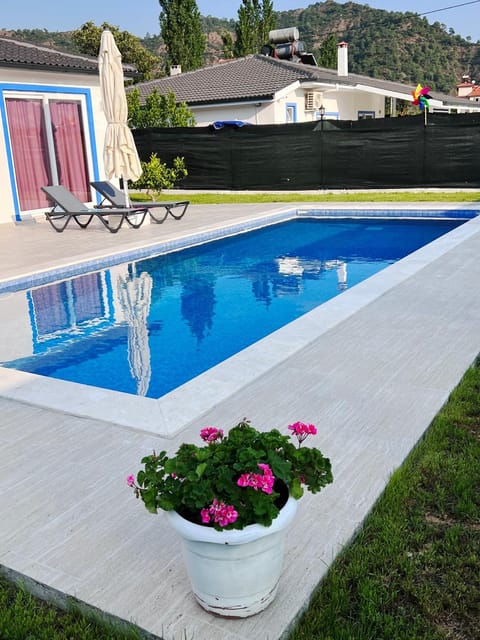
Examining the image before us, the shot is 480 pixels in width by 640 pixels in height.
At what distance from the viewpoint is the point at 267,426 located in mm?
3588

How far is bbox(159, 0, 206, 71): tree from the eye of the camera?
3725cm

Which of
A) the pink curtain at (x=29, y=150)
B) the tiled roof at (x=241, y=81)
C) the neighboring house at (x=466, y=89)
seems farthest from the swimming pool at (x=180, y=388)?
the neighboring house at (x=466, y=89)

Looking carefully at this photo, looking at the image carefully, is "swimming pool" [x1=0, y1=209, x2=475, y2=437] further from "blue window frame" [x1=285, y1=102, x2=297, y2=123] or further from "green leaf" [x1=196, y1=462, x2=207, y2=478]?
"blue window frame" [x1=285, y1=102, x2=297, y2=123]

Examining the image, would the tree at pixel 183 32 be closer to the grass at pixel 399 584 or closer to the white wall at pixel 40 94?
the white wall at pixel 40 94

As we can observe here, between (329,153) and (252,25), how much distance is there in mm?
25026

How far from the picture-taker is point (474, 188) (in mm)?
16297

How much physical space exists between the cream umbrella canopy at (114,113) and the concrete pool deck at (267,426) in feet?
22.9

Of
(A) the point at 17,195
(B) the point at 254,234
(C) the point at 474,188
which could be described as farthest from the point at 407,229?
(A) the point at 17,195

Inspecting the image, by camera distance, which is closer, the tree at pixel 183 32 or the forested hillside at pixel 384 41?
the tree at pixel 183 32

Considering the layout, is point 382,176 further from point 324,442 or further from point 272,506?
point 272,506

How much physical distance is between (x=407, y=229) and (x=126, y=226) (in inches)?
215

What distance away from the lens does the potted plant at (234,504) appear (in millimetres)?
1964

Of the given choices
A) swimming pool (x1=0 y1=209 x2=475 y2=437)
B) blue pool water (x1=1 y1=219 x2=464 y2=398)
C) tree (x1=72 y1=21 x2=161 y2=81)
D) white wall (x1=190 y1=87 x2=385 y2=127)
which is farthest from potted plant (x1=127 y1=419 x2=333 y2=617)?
tree (x1=72 y1=21 x2=161 y2=81)

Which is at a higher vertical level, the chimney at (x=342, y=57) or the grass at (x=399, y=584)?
the chimney at (x=342, y=57)
